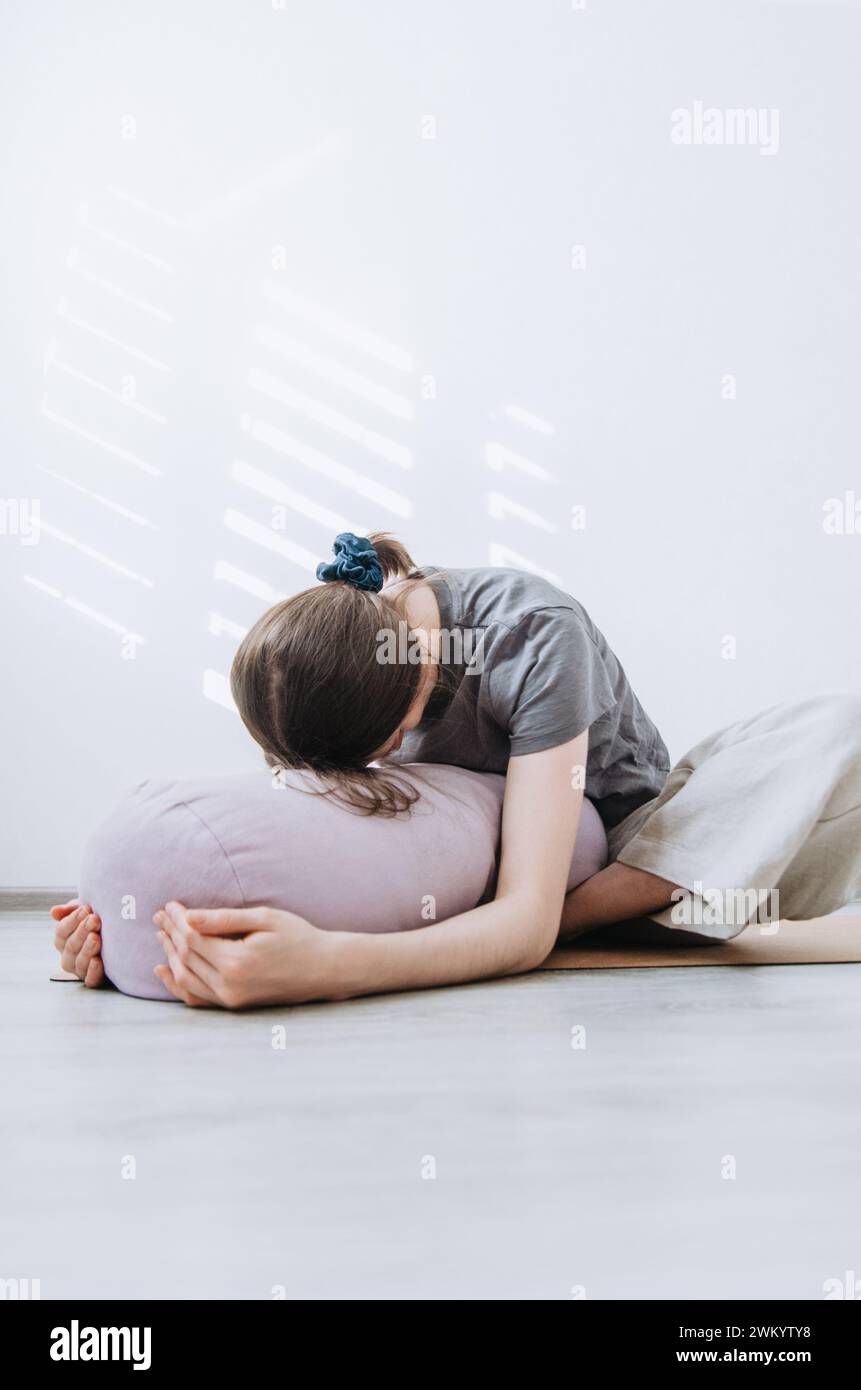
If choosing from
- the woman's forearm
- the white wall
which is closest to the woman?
the woman's forearm

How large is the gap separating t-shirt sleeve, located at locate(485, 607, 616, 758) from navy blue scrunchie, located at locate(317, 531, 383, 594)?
0.63 feet

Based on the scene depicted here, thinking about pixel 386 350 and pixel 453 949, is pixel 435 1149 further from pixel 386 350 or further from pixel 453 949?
pixel 386 350

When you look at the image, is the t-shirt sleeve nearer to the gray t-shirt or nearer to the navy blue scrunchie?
the gray t-shirt

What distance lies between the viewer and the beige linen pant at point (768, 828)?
1.54 meters

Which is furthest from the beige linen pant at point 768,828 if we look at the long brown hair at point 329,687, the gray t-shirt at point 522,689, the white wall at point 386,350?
the white wall at point 386,350

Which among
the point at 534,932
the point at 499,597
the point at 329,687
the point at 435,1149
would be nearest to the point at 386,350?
the point at 499,597

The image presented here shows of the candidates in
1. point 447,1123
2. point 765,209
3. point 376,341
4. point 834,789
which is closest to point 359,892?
point 447,1123

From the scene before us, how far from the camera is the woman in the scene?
4.23ft

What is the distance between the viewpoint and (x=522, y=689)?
150 cm

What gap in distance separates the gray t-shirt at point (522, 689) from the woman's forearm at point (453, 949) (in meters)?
0.21

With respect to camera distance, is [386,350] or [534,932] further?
[386,350]

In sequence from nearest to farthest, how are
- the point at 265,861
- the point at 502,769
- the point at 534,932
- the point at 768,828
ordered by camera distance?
the point at 265,861 → the point at 534,932 → the point at 768,828 → the point at 502,769

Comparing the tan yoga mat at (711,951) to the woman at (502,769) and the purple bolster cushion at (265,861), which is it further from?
the purple bolster cushion at (265,861)

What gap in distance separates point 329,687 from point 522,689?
0.29 m
